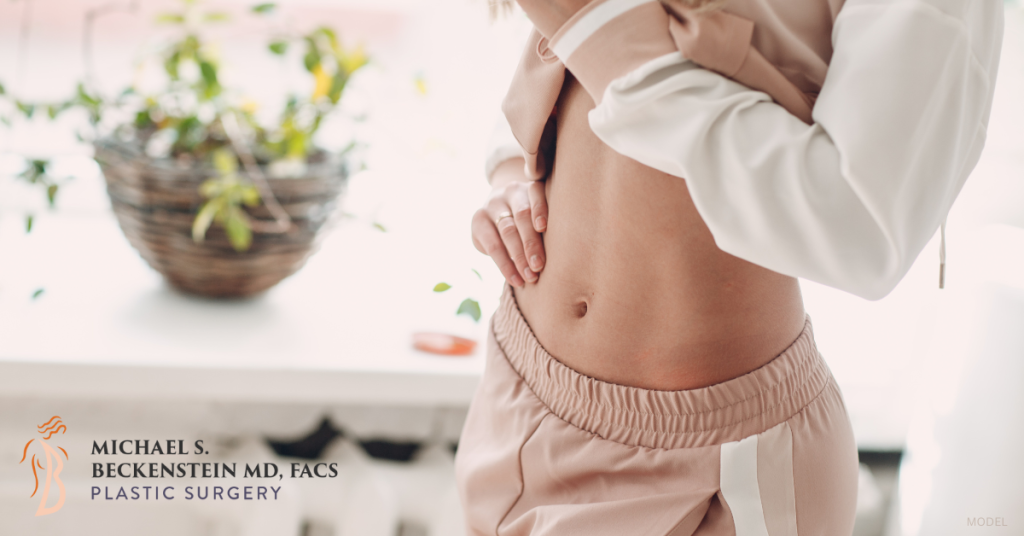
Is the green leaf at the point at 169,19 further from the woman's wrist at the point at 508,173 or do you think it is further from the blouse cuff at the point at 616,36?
the blouse cuff at the point at 616,36

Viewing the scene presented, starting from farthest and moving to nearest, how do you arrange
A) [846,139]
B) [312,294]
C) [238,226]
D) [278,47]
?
[312,294] < [278,47] < [238,226] < [846,139]

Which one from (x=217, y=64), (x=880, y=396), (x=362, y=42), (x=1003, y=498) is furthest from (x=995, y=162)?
(x=217, y=64)

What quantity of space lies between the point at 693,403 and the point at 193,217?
2.75 feet

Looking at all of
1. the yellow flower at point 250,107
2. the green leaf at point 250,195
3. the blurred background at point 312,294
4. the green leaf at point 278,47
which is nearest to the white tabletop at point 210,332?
the blurred background at point 312,294

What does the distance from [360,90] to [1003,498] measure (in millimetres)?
1131

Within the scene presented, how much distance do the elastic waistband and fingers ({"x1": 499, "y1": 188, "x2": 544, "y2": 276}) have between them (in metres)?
0.10

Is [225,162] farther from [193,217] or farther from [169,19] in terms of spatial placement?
[169,19]

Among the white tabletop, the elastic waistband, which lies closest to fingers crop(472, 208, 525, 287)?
the elastic waistband

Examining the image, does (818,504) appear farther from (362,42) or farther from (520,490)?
(362,42)

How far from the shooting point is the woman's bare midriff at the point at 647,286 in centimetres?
57

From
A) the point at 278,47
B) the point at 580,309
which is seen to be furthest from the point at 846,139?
the point at 278,47

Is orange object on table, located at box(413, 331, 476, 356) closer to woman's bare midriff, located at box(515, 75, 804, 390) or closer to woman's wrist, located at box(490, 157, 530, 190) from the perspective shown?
woman's wrist, located at box(490, 157, 530, 190)

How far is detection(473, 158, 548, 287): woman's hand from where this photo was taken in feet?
2.25

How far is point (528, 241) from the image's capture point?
27.1 inches
